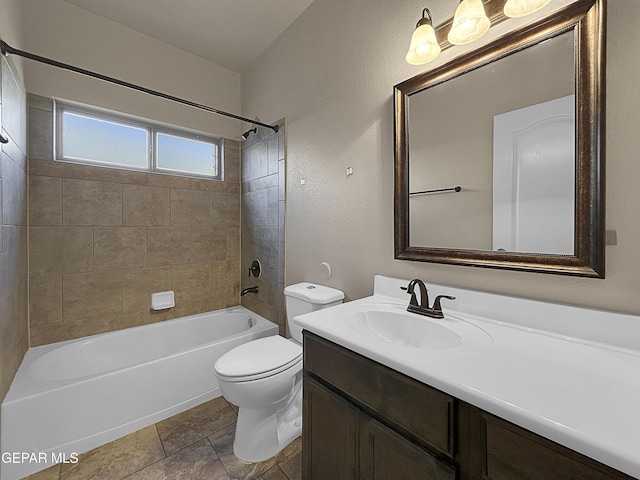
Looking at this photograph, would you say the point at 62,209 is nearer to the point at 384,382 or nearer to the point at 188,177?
the point at 188,177

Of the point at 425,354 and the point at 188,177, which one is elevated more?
the point at 188,177

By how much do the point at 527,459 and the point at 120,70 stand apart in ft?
10.1

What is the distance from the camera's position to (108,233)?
2.11 meters

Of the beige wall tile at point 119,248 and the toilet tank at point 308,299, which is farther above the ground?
the beige wall tile at point 119,248

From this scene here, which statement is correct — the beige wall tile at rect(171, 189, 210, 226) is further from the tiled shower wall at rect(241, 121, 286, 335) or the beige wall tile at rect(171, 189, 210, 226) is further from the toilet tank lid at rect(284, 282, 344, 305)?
the toilet tank lid at rect(284, 282, 344, 305)

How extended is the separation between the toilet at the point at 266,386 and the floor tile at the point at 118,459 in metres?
0.46

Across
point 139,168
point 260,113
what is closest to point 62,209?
point 139,168

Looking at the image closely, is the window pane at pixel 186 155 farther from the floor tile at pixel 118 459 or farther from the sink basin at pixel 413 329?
the sink basin at pixel 413 329

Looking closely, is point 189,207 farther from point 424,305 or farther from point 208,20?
point 424,305

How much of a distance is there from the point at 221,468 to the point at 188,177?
2165 millimetres

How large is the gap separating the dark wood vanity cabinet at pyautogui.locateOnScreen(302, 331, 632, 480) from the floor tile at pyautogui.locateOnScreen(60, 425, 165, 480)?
0.94 m

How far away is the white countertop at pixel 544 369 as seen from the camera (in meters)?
0.49

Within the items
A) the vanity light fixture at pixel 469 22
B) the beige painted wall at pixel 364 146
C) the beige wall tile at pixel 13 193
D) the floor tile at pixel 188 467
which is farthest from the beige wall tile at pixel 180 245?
the vanity light fixture at pixel 469 22

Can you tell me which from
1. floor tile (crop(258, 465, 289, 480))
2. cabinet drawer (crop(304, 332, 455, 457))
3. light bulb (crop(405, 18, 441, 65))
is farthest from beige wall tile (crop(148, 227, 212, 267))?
light bulb (crop(405, 18, 441, 65))
